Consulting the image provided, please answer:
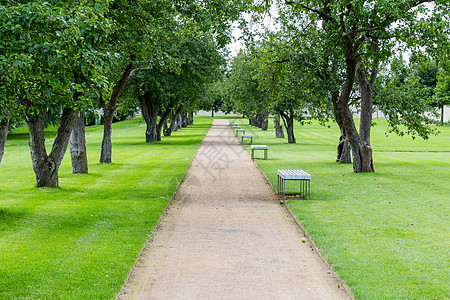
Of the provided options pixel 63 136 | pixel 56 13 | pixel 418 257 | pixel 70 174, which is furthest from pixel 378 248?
pixel 70 174

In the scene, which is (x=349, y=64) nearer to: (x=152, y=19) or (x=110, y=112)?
(x=152, y=19)

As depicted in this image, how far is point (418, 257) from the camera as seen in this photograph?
7008 mm

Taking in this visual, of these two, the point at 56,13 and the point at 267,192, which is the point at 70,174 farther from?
the point at 56,13

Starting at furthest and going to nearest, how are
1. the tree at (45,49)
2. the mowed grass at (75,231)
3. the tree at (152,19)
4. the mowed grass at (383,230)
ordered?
the tree at (152,19) < the tree at (45,49) < the mowed grass at (383,230) < the mowed grass at (75,231)

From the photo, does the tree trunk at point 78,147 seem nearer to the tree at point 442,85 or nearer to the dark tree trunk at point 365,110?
the dark tree trunk at point 365,110

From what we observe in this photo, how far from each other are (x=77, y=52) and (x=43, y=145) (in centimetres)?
628

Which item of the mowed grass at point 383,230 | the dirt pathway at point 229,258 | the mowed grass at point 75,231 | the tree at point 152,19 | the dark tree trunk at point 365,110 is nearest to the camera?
the dirt pathway at point 229,258

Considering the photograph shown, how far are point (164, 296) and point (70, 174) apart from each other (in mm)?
12845

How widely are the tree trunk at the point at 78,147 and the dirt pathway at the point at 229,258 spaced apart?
21.4 feet

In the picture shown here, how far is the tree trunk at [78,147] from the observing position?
1708cm

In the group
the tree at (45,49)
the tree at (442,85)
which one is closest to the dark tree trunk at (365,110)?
the tree at (442,85)

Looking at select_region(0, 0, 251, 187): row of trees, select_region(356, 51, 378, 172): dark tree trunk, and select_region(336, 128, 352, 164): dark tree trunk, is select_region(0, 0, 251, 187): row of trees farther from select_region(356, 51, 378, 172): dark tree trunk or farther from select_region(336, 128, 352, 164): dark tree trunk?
select_region(336, 128, 352, 164): dark tree trunk

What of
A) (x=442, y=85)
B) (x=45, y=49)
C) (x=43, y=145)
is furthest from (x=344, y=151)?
(x=45, y=49)

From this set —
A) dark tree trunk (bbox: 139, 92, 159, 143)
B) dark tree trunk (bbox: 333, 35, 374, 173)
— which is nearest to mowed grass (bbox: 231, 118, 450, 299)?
dark tree trunk (bbox: 333, 35, 374, 173)
